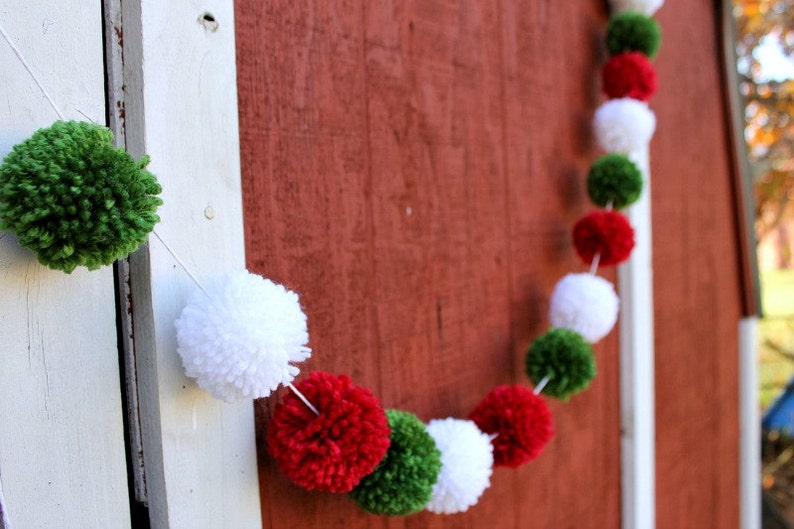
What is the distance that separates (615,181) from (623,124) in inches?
4.7

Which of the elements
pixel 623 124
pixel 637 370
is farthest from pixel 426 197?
pixel 637 370

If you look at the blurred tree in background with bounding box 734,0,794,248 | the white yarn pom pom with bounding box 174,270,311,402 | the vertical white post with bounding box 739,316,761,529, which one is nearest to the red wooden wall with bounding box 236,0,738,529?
the white yarn pom pom with bounding box 174,270,311,402

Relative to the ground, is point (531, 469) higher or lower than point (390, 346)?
lower

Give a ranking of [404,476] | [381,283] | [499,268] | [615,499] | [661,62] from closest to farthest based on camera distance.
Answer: [404,476] → [381,283] → [499,268] → [615,499] → [661,62]

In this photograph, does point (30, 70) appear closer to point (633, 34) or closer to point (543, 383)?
point (543, 383)

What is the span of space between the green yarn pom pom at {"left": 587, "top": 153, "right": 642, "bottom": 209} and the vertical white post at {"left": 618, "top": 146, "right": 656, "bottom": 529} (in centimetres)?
20

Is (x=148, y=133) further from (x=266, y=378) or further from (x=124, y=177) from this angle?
(x=266, y=378)

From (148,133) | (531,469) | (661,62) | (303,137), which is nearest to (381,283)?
(303,137)

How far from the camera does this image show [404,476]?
63 cm

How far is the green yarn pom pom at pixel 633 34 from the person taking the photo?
1.15 meters

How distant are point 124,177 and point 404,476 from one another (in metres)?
0.42

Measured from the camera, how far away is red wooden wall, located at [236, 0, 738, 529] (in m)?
0.65

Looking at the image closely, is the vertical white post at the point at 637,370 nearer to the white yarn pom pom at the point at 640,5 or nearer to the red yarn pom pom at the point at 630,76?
the red yarn pom pom at the point at 630,76

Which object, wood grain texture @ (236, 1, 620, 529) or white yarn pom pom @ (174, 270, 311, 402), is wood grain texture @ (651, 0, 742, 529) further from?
white yarn pom pom @ (174, 270, 311, 402)
